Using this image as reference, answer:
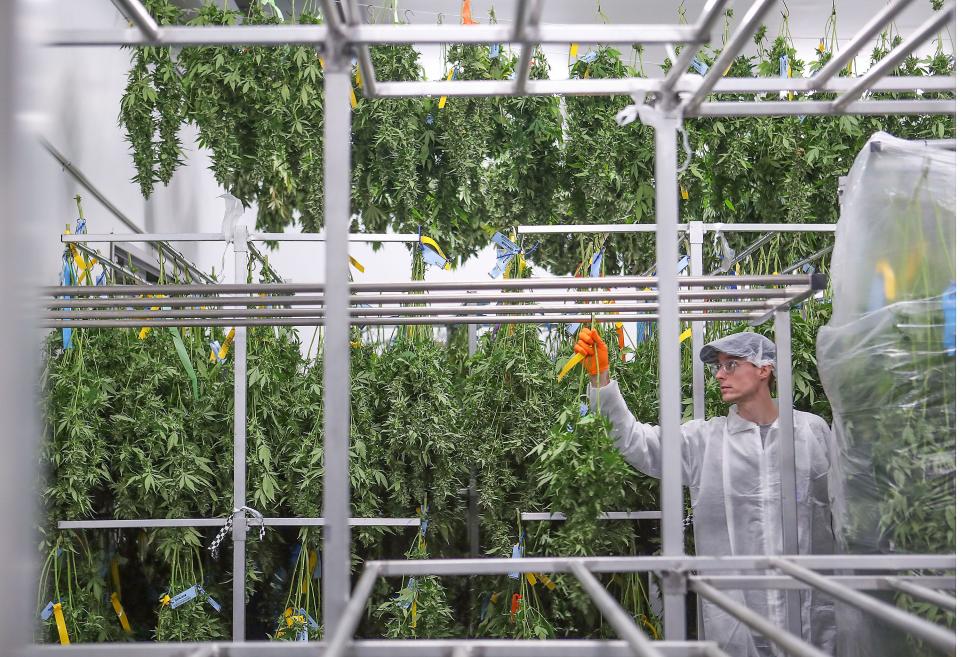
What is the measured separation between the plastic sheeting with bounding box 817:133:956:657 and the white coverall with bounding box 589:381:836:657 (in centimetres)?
72

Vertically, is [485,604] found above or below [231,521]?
below

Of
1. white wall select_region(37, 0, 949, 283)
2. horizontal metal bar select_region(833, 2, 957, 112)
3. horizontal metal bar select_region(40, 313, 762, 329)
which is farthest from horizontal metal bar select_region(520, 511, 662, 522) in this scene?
white wall select_region(37, 0, 949, 283)

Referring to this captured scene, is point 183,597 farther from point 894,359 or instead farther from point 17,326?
point 17,326

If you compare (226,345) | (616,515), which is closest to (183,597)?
(226,345)

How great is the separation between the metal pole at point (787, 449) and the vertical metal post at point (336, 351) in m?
1.65

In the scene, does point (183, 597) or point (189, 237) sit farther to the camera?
point (189, 237)

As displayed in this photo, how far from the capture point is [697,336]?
317 cm

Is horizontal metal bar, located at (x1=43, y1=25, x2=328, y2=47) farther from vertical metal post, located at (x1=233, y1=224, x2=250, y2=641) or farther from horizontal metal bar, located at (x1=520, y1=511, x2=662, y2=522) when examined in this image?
horizontal metal bar, located at (x1=520, y1=511, x2=662, y2=522)

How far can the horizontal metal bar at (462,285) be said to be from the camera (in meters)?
2.35

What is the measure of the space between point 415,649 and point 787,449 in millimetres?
1649

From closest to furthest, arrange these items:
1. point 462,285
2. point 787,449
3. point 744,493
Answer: point 462,285 → point 787,449 → point 744,493

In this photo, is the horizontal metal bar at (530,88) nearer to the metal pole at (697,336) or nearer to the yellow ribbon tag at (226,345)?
the metal pole at (697,336)

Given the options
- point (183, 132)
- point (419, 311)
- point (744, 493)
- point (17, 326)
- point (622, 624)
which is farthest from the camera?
point (183, 132)

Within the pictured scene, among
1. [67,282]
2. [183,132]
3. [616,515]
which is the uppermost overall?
[183,132]
